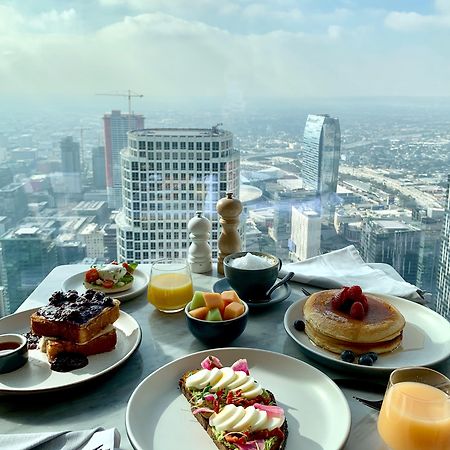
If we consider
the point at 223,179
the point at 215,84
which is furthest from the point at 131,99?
the point at 223,179

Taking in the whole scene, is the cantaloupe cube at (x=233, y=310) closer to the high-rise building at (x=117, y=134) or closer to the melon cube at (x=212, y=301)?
the melon cube at (x=212, y=301)

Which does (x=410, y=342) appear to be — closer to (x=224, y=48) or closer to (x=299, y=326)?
(x=299, y=326)

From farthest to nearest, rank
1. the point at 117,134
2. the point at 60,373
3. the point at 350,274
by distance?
the point at 117,134 → the point at 350,274 → the point at 60,373

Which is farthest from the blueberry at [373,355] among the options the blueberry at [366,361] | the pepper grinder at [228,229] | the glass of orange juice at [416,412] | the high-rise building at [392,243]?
the high-rise building at [392,243]

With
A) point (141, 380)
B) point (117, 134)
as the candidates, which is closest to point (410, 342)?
point (141, 380)

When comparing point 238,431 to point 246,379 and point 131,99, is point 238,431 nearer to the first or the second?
point 246,379

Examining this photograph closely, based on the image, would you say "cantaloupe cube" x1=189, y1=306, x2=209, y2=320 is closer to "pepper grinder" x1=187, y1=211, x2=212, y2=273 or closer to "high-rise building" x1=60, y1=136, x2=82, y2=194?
"pepper grinder" x1=187, y1=211, x2=212, y2=273
